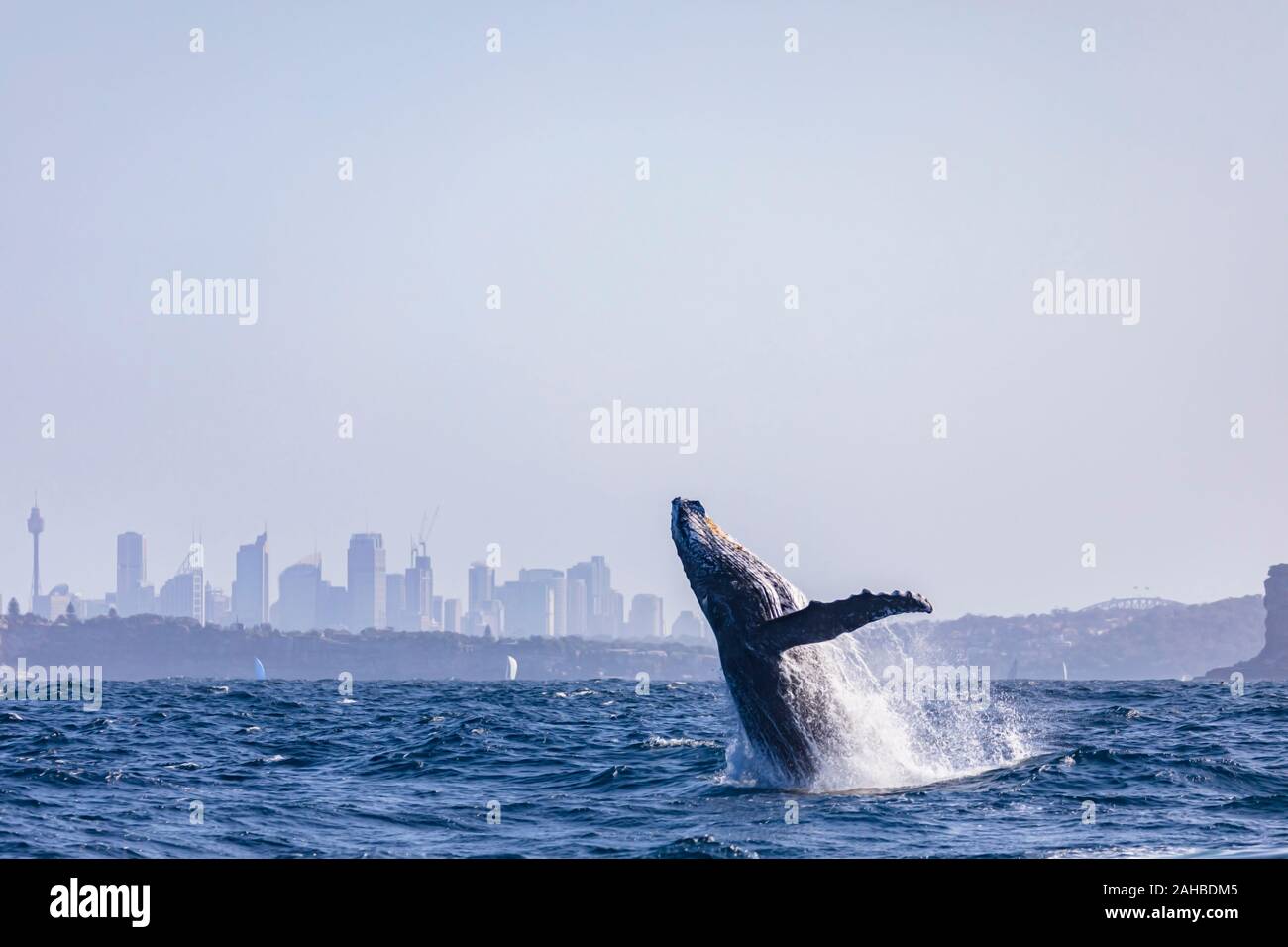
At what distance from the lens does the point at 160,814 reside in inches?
701

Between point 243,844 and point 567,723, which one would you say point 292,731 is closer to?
point 567,723

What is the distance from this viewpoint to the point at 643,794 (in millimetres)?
19156

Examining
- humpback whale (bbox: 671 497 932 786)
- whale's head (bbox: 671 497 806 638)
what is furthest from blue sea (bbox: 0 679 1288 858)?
whale's head (bbox: 671 497 806 638)

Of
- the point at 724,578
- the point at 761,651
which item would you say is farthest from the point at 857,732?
the point at 724,578

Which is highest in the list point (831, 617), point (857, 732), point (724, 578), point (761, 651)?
point (724, 578)

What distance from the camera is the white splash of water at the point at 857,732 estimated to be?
1794 centimetres

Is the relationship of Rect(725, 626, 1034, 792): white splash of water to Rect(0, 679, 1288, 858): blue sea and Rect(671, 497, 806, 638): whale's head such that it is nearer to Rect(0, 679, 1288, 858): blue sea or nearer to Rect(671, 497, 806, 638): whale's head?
Rect(0, 679, 1288, 858): blue sea

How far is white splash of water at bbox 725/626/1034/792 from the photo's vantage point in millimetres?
17938

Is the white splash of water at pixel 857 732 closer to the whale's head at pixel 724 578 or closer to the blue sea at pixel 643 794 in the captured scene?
the blue sea at pixel 643 794

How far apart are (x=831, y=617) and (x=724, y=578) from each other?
185cm

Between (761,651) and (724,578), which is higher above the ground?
(724,578)

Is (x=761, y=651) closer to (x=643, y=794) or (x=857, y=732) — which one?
(x=857, y=732)

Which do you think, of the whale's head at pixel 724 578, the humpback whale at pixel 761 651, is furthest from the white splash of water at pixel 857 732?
the whale's head at pixel 724 578
